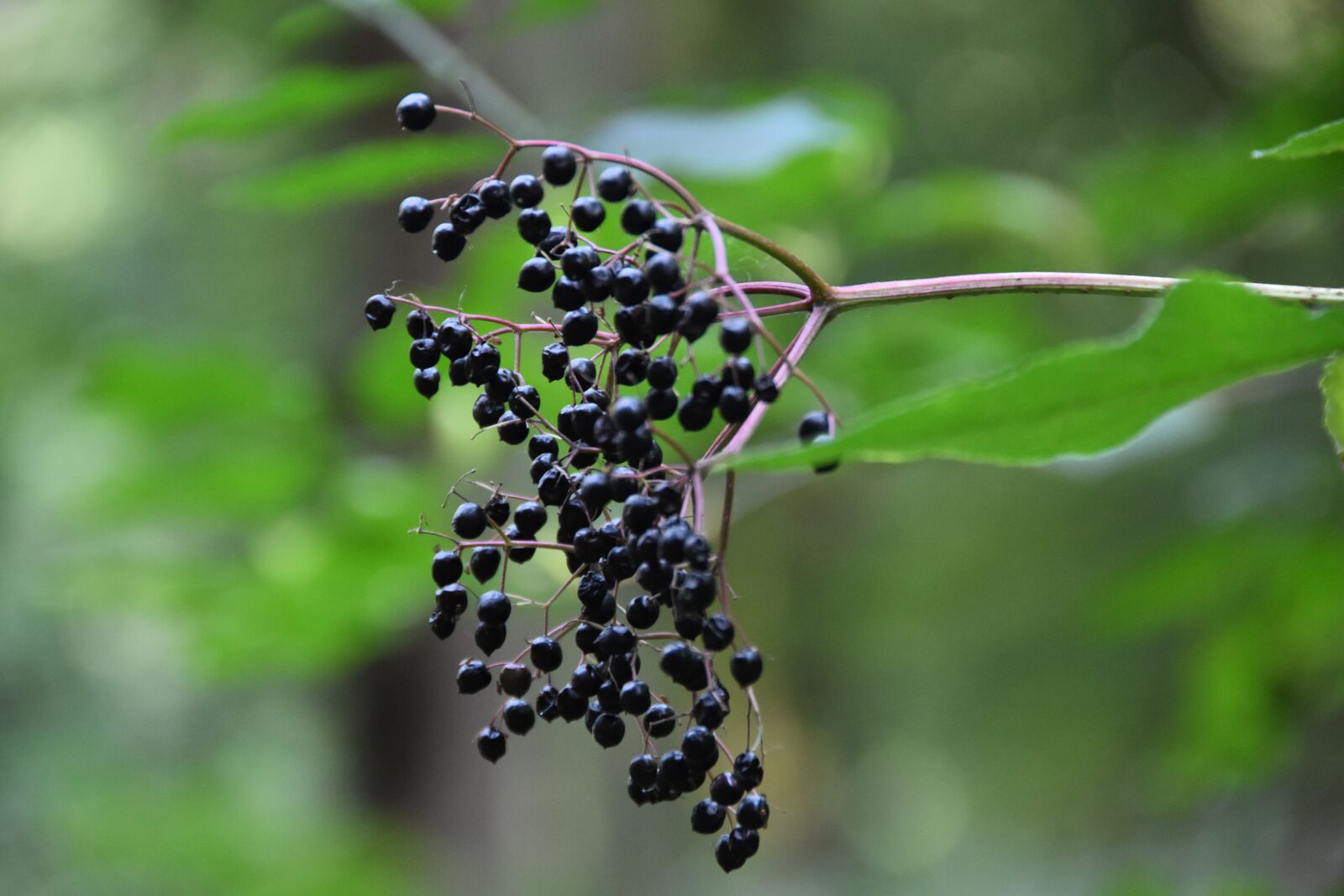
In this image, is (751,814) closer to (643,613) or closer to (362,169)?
Answer: (643,613)

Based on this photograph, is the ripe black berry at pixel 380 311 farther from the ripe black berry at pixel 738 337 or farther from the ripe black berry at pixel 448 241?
the ripe black berry at pixel 738 337

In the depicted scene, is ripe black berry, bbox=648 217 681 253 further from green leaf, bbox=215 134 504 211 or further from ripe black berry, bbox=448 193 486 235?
green leaf, bbox=215 134 504 211

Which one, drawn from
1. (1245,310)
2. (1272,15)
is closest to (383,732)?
(1245,310)

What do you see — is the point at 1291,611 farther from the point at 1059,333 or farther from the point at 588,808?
the point at 588,808

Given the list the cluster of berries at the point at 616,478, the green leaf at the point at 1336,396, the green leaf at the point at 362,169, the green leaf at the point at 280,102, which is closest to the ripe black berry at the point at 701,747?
the cluster of berries at the point at 616,478

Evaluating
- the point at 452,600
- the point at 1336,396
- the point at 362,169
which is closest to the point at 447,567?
the point at 452,600
